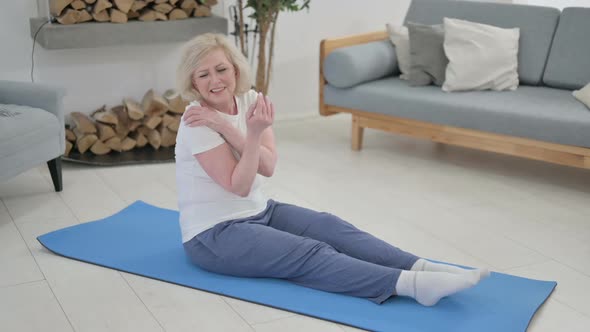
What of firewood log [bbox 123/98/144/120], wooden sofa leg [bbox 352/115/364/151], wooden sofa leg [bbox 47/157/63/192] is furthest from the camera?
wooden sofa leg [bbox 352/115/364/151]

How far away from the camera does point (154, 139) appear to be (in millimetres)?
4445

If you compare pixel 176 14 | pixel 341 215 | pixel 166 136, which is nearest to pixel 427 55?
pixel 341 215

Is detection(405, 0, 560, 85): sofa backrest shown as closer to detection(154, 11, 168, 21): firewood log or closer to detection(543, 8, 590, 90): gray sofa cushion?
detection(543, 8, 590, 90): gray sofa cushion

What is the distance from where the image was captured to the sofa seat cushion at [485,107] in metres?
3.62

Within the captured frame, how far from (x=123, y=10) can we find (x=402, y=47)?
156cm

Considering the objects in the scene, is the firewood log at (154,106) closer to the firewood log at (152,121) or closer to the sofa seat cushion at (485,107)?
the firewood log at (152,121)

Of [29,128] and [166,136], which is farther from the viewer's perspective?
[166,136]

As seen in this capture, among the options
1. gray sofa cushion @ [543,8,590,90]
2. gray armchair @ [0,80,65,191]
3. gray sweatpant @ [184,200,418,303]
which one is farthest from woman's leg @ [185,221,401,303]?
gray sofa cushion @ [543,8,590,90]

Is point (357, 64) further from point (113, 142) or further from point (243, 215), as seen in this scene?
point (243, 215)

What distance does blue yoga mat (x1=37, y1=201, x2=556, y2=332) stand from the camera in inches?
94.7

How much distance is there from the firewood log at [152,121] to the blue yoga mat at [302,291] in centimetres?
127

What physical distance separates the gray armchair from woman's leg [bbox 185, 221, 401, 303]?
3.46 ft

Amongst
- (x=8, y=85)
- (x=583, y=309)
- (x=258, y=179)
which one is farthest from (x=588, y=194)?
(x=8, y=85)

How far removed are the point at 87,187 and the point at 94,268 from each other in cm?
106
